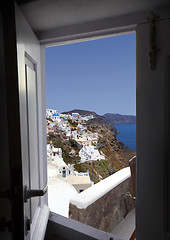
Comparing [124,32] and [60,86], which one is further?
[60,86]

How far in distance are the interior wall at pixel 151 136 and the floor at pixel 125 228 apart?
1.34m

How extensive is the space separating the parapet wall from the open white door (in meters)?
0.64

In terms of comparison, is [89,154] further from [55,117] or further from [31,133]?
[31,133]

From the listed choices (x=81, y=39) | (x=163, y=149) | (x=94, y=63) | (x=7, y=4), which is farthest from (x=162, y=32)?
(x=94, y=63)

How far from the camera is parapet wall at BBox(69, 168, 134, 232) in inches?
66.0

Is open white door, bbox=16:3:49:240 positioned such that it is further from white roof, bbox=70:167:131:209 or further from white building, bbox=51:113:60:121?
white building, bbox=51:113:60:121

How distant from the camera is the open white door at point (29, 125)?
23.8 inches

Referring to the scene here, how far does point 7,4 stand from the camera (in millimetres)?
537

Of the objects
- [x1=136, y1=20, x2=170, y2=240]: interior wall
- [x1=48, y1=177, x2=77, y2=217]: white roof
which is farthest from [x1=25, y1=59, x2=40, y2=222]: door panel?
[x1=48, y1=177, x2=77, y2=217]: white roof

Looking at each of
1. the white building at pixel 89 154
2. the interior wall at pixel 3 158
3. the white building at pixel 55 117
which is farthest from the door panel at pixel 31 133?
the white building at pixel 89 154

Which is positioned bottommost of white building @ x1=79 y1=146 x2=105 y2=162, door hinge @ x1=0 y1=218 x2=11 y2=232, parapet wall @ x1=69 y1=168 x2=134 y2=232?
white building @ x1=79 y1=146 x2=105 y2=162

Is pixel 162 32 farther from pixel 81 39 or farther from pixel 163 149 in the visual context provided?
pixel 163 149

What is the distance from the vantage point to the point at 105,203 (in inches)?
76.9

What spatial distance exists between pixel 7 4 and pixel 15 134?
395 millimetres
